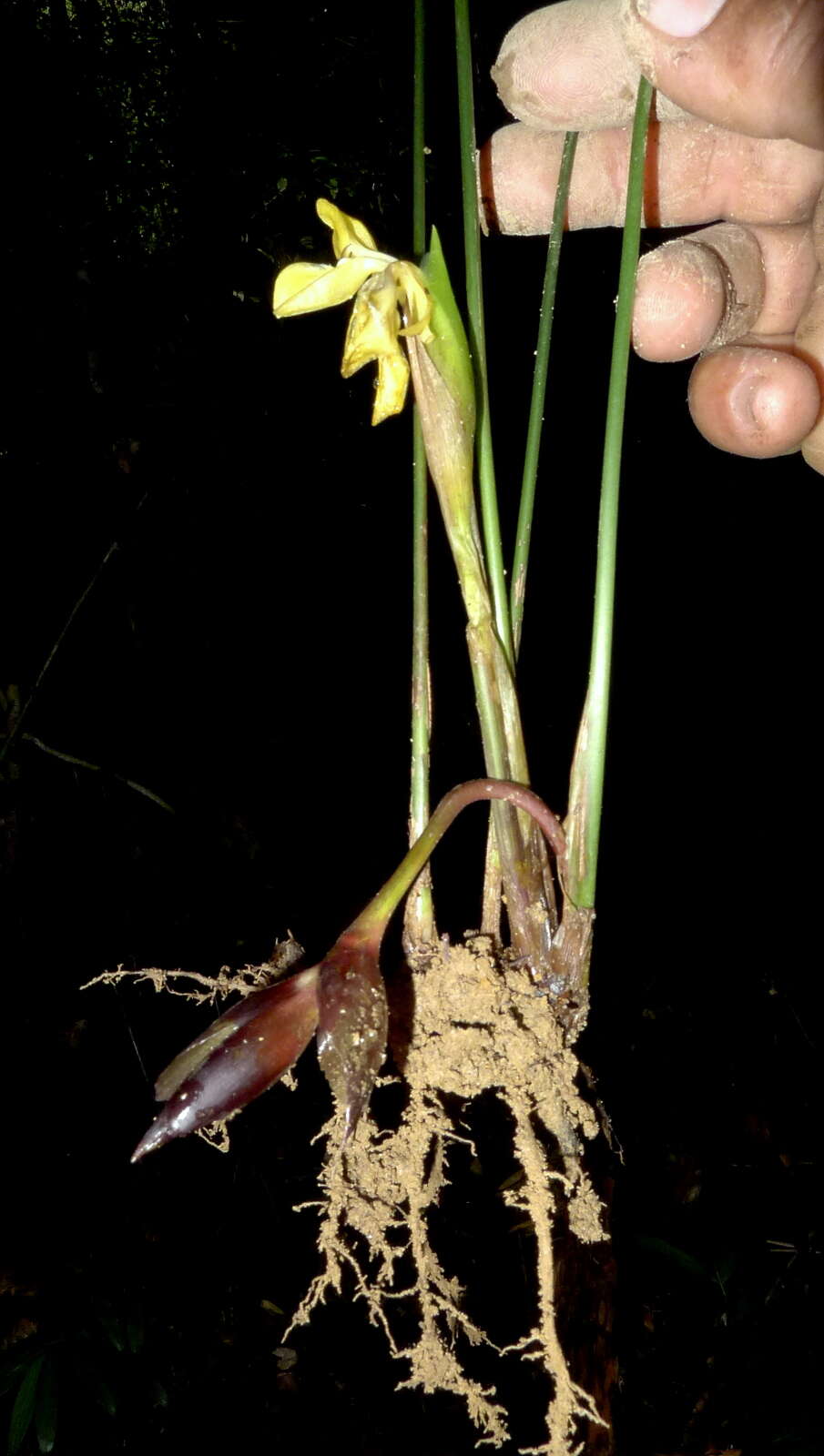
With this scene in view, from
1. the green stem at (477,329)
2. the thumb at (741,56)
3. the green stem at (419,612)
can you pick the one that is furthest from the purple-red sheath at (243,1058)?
the thumb at (741,56)

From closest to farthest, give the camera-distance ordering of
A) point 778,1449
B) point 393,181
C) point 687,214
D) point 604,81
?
point 604,81
point 687,214
point 778,1449
point 393,181

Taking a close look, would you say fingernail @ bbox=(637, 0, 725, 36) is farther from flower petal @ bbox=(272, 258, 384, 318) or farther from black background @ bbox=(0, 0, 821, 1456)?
black background @ bbox=(0, 0, 821, 1456)

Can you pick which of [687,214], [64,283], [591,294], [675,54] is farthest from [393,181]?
[675,54]

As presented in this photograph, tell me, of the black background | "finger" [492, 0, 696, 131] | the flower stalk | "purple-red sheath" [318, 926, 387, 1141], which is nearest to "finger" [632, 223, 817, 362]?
"finger" [492, 0, 696, 131]

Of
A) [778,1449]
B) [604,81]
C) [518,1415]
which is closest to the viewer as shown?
[604,81]

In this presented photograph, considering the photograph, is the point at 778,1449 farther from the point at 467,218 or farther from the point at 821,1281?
the point at 467,218
